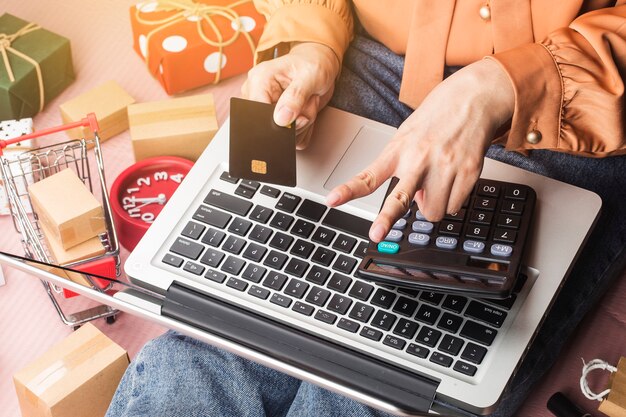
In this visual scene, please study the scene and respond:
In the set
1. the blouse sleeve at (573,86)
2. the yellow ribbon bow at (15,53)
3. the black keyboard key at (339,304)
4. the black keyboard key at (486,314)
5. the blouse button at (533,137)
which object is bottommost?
the yellow ribbon bow at (15,53)

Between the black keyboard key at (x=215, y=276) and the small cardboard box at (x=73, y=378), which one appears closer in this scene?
the black keyboard key at (x=215, y=276)

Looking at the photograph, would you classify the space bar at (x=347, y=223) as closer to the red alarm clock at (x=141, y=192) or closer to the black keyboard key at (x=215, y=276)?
the black keyboard key at (x=215, y=276)

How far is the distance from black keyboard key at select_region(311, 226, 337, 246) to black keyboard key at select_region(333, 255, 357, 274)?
20 mm

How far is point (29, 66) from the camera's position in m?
1.14

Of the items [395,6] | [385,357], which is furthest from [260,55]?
[385,357]

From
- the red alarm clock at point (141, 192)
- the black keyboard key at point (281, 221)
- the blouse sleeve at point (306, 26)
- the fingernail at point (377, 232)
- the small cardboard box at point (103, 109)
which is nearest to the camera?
the fingernail at point (377, 232)

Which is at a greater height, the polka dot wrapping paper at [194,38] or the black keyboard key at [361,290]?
the black keyboard key at [361,290]

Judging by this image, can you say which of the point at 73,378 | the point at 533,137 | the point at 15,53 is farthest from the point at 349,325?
the point at 15,53

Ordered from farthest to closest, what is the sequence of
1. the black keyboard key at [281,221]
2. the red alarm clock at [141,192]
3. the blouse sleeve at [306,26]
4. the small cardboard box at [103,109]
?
the small cardboard box at [103,109] → the red alarm clock at [141,192] → the blouse sleeve at [306,26] → the black keyboard key at [281,221]

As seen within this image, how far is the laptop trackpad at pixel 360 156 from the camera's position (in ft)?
2.63

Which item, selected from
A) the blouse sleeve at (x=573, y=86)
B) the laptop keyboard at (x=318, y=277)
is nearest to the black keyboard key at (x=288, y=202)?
the laptop keyboard at (x=318, y=277)

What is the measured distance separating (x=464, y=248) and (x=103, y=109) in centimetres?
63

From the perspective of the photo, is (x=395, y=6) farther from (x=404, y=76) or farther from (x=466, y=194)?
(x=466, y=194)

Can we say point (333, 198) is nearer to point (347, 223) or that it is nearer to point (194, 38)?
point (347, 223)
